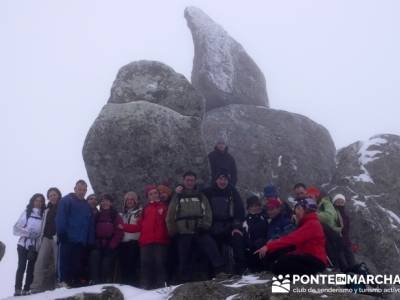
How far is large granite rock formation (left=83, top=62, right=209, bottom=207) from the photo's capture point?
17531 millimetres

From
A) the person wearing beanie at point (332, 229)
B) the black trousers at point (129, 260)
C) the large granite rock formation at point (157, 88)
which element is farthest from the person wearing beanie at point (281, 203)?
the large granite rock formation at point (157, 88)

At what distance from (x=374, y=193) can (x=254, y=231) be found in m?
12.2

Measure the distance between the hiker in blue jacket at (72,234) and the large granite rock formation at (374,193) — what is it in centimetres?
1226

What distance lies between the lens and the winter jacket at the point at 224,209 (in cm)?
1314

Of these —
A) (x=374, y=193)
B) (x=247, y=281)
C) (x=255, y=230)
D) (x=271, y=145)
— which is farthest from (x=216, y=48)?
(x=247, y=281)

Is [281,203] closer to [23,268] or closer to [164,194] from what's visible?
[164,194]

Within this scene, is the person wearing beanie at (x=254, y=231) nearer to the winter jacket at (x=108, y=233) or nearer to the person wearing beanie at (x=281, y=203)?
the person wearing beanie at (x=281, y=203)

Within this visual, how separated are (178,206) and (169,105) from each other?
335 inches

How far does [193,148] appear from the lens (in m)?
18.2

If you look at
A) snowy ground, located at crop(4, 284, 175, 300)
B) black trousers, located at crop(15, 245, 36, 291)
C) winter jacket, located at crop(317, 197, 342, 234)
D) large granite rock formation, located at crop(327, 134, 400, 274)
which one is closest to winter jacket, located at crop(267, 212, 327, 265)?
snowy ground, located at crop(4, 284, 175, 300)

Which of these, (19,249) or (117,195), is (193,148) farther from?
(19,249)

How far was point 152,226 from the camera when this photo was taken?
13016 mm

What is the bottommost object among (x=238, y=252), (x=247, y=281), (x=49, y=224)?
(x=247, y=281)

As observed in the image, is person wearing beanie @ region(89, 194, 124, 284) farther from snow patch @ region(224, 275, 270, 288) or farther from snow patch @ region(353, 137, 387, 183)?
snow patch @ region(353, 137, 387, 183)
